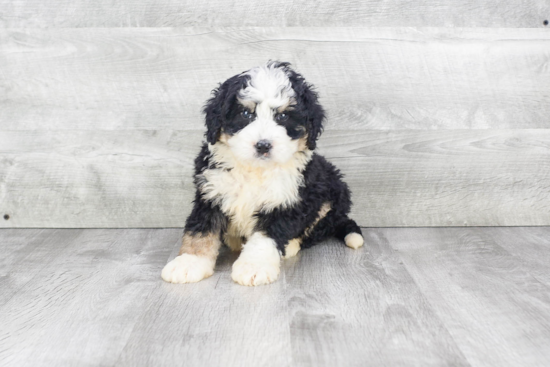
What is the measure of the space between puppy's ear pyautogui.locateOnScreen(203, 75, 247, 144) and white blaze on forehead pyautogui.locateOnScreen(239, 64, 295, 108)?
0.04 meters

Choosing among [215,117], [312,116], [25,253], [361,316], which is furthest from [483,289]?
[25,253]

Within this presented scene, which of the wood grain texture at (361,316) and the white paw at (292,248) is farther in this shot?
the white paw at (292,248)

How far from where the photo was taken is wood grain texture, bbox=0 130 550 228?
3170 mm

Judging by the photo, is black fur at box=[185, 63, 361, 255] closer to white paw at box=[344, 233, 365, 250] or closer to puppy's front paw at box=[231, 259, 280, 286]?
puppy's front paw at box=[231, 259, 280, 286]

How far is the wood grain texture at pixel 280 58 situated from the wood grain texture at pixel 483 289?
670mm

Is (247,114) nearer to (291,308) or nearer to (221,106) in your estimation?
(221,106)

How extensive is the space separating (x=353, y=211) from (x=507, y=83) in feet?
3.71

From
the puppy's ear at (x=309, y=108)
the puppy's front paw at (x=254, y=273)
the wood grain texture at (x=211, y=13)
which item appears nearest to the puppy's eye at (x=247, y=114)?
the puppy's ear at (x=309, y=108)

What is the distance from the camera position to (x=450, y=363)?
5.34ft

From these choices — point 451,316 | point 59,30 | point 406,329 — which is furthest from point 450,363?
point 59,30

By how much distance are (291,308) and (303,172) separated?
0.69 meters

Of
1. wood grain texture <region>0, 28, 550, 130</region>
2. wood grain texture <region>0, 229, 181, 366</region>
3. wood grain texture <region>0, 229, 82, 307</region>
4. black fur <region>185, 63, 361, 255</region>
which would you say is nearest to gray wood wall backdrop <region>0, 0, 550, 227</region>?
wood grain texture <region>0, 28, 550, 130</region>

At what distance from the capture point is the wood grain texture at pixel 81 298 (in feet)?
5.57

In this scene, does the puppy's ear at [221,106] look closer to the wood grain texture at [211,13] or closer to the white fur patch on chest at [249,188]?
the white fur patch on chest at [249,188]
